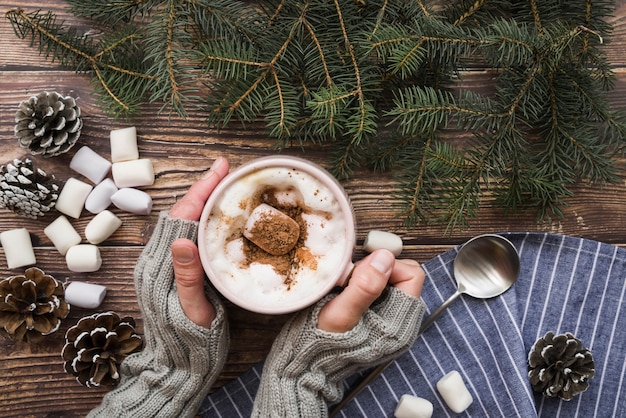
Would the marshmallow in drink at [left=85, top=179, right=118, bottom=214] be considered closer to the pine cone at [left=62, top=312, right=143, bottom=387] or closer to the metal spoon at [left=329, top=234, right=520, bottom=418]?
the pine cone at [left=62, top=312, right=143, bottom=387]

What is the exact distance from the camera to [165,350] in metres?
1.02

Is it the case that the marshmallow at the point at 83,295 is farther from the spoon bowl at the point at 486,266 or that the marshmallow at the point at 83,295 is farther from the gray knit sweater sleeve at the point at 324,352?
the spoon bowl at the point at 486,266

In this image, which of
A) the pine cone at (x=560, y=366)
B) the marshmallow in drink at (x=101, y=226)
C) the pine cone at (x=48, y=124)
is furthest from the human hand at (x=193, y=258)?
the pine cone at (x=560, y=366)

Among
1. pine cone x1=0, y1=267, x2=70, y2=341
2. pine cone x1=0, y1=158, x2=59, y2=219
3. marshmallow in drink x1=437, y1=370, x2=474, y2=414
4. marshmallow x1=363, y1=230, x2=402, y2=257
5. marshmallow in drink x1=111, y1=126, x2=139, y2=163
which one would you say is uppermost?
marshmallow x1=363, y1=230, x2=402, y2=257

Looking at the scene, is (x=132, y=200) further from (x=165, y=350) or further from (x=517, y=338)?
(x=517, y=338)

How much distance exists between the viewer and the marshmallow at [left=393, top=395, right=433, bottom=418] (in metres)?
1.05

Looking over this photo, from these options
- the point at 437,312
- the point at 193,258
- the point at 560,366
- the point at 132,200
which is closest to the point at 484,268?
the point at 437,312

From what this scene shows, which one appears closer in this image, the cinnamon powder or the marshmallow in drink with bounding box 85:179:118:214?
the cinnamon powder

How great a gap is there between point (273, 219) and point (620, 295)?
2.26 ft

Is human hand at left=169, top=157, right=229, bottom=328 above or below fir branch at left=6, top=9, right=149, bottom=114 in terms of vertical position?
below

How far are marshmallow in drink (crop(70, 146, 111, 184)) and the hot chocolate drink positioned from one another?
11.4 inches

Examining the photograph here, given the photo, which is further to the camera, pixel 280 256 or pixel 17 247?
pixel 17 247

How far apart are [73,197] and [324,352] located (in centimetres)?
53

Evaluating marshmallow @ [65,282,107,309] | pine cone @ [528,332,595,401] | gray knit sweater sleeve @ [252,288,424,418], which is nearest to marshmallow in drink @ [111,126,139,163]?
marshmallow @ [65,282,107,309]
